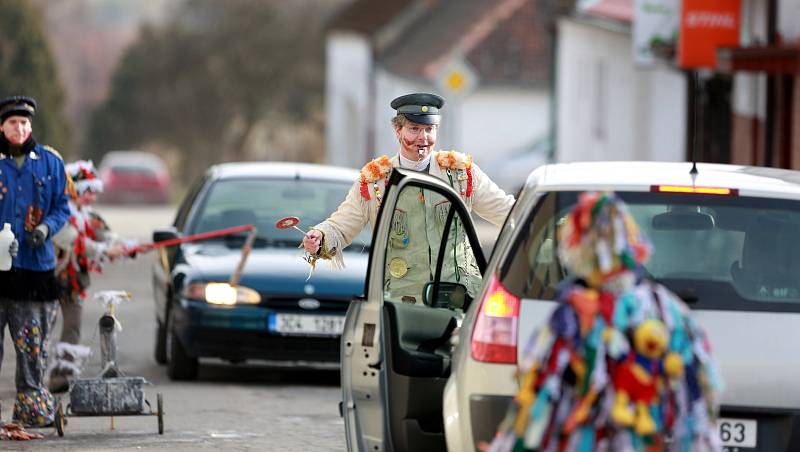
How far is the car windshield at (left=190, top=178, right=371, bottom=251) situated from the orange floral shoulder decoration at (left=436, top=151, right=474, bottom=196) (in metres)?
5.07

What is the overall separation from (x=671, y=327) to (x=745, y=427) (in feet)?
4.36

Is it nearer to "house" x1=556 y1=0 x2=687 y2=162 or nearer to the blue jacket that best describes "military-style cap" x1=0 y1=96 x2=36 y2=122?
the blue jacket

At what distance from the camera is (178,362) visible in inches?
522

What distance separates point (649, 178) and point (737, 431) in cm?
102

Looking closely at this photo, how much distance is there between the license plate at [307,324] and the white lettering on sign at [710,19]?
38.4 ft

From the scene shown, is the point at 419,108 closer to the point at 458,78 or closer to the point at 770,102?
the point at 770,102

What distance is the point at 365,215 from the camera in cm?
882

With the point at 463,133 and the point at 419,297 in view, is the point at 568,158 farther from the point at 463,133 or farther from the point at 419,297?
the point at 419,297

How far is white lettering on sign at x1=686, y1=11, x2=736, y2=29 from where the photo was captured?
77.7ft

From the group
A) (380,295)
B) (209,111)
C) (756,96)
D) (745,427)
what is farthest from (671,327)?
(209,111)

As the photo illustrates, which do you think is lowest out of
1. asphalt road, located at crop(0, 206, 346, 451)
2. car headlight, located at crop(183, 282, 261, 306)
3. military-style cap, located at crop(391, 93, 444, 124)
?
asphalt road, located at crop(0, 206, 346, 451)

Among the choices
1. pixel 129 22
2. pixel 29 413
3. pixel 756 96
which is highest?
pixel 129 22

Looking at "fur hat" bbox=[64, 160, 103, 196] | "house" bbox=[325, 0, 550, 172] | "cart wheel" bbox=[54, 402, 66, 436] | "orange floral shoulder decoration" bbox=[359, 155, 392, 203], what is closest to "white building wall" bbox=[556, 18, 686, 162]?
"house" bbox=[325, 0, 550, 172]

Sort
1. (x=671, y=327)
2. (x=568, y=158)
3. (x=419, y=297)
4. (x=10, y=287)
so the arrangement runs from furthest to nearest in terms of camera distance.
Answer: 1. (x=568, y=158)
2. (x=10, y=287)
3. (x=419, y=297)
4. (x=671, y=327)
